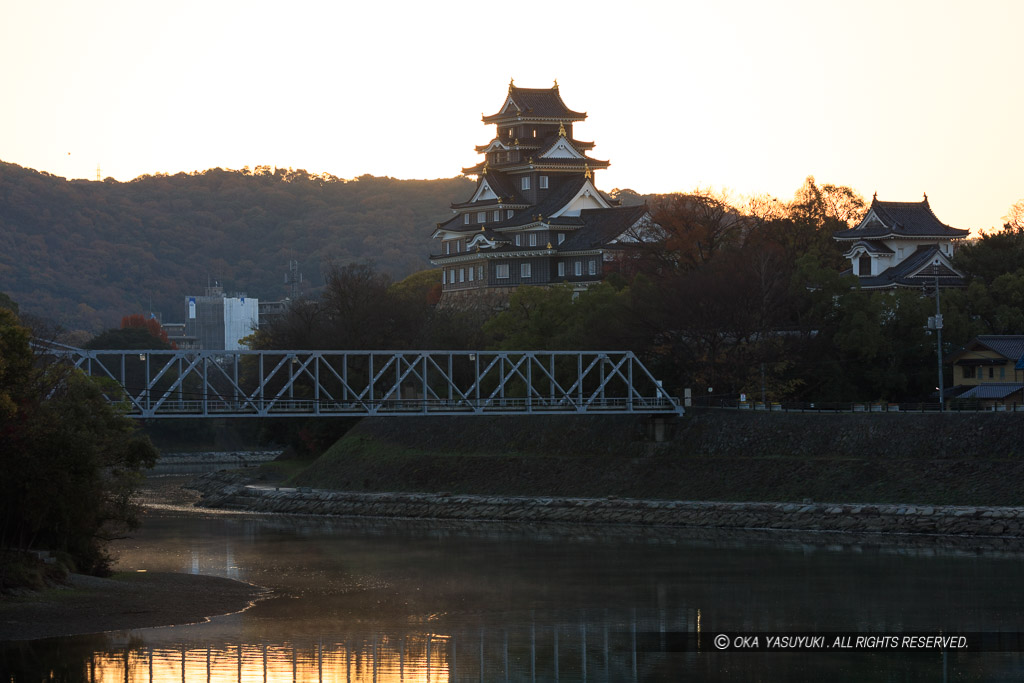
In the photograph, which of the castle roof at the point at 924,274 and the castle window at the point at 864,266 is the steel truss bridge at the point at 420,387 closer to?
the castle roof at the point at 924,274

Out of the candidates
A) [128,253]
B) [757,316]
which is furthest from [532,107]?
[128,253]

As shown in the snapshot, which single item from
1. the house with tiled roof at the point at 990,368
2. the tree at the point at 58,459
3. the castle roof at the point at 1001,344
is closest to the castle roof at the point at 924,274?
the house with tiled roof at the point at 990,368

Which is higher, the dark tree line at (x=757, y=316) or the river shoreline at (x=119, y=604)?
the dark tree line at (x=757, y=316)

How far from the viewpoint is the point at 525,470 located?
62.4m

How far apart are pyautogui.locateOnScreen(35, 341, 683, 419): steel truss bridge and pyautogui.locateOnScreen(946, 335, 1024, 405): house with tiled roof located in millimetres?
12075

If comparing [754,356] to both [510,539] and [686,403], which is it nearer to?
[686,403]

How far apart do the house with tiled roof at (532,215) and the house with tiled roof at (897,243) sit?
13225mm

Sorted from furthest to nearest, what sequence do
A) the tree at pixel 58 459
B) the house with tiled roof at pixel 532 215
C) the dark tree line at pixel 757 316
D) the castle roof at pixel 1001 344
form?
the house with tiled roof at pixel 532 215
the dark tree line at pixel 757 316
the castle roof at pixel 1001 344
the tree at pixel 58 459

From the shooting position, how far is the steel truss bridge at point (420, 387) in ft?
171

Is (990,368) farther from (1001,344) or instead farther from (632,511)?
(632,511)

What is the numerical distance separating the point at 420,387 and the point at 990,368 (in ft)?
105

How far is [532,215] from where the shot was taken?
302ft

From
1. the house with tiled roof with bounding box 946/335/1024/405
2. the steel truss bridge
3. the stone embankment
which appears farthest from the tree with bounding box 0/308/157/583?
the house with tiled roof with bounding box 946/335/1024/405

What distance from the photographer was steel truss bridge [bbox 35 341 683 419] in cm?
5197
